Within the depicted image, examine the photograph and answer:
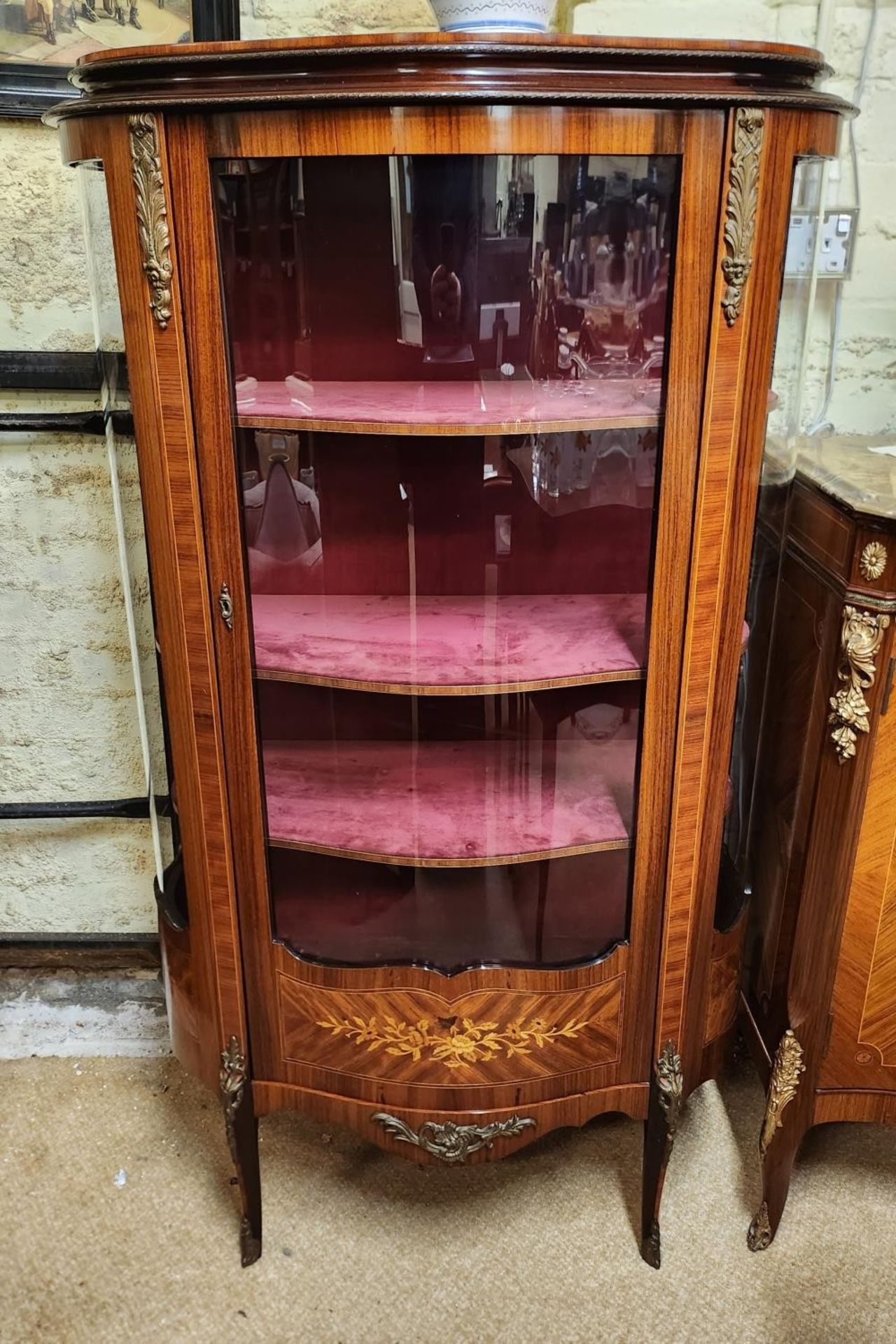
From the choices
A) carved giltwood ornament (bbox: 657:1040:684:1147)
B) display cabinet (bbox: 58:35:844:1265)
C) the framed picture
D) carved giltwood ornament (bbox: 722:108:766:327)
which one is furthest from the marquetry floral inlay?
the framed picture

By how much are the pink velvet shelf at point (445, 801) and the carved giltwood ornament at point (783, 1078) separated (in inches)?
15.9

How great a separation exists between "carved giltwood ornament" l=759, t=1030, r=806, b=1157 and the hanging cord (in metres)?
0.88

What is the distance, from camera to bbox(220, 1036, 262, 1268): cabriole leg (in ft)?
4.15

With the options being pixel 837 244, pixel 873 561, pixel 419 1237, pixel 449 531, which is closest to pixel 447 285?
pixel 449 531

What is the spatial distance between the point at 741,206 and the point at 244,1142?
1202mm

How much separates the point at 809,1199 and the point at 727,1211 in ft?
0.41

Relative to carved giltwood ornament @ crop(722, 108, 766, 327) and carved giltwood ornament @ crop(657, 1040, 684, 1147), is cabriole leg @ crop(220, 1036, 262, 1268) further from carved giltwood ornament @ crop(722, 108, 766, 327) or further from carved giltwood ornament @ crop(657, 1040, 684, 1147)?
carved giltwood ornament @ crop(722, 108, 766, 327)

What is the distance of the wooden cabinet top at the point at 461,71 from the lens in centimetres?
84

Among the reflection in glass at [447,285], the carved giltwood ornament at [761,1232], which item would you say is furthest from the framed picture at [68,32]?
the carved giltwood ornament at [761,1232]

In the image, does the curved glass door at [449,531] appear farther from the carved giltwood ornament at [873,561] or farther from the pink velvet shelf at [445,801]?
the carved giltwood ornament at [873,561]

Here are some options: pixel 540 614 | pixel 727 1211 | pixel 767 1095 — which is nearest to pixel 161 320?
pixel 540 614

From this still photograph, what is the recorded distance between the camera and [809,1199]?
1.46 m

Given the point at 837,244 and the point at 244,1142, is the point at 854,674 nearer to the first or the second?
the point at 837,244

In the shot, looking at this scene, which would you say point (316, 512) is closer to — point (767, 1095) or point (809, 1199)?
point (767, 1095)
